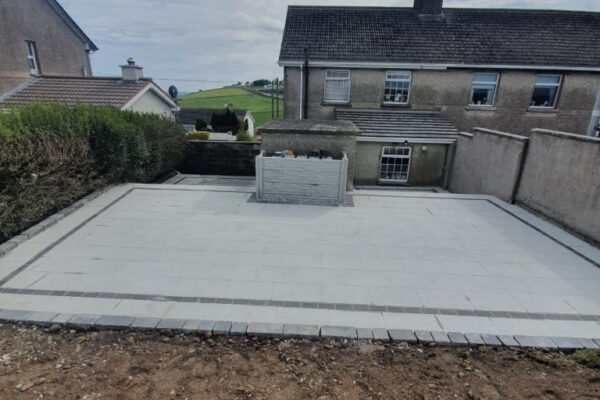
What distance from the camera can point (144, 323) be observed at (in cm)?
379

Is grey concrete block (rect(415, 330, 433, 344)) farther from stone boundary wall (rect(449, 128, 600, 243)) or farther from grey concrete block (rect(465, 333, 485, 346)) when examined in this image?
stone boundary wall (rect(449, 128, 600, 243))

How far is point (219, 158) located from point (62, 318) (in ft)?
32.1

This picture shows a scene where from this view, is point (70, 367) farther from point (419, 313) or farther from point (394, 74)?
point (394, 74)

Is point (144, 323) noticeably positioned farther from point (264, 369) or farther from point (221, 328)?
point (264, 369)

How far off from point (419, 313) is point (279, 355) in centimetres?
197

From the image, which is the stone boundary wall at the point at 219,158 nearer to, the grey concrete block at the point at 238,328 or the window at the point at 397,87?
the window at the point at 397,87

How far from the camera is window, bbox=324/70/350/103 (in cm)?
1410

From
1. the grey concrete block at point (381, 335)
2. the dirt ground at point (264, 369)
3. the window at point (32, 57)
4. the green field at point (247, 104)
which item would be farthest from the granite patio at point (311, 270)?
the green field at point (247, 104)

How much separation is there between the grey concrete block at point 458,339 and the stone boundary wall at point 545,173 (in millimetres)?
4753

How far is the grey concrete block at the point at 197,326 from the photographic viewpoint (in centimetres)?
372

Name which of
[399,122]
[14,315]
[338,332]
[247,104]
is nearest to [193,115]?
[247,104]

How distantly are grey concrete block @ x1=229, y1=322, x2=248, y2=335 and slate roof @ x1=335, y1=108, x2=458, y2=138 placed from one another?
9.31 metres

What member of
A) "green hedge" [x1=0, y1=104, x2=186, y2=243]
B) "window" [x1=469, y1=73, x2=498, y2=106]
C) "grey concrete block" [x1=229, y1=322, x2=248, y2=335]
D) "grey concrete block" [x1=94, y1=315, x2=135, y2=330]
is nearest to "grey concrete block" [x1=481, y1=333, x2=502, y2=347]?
"grey concrete block" [x1=229, y1=322, x2=248, y2=335]

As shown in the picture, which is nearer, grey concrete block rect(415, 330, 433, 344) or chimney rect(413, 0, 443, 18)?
grey concrete block rect(415, 330, 433, 344)
